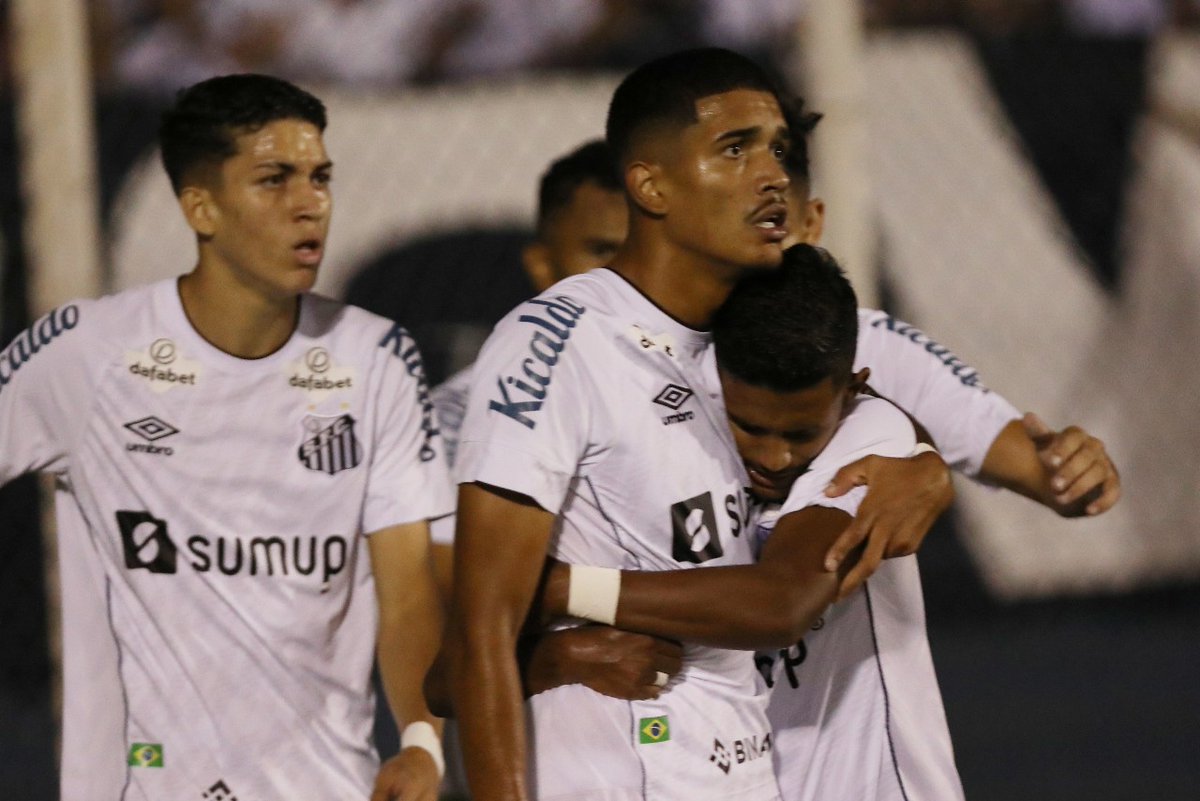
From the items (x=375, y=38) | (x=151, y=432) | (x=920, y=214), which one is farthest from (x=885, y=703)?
(x=920, y=214)

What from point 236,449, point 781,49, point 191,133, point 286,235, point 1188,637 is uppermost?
point 781,49

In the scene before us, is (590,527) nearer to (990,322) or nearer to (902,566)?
(902,566)

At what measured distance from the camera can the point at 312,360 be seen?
3338 mm

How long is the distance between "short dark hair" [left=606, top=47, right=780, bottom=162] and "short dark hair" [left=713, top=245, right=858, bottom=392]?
30cm

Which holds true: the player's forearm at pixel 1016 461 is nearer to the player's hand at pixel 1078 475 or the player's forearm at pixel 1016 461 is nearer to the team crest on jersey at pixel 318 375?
the player's hand at pixel 1078 475

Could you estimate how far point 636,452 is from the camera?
2592 mm

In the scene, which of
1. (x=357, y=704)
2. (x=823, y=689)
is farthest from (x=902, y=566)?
(x=357, y=704)

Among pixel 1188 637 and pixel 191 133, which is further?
pixel 1188 637

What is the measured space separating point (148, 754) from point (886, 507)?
1.49 meters

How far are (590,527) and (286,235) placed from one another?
1.04 meters

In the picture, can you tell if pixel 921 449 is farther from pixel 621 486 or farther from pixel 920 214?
pixel 920 214

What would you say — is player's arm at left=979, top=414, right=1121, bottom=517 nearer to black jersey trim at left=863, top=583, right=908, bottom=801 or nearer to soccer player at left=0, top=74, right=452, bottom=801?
black jersey trim at left=863, top=583, right=908, bottom=801

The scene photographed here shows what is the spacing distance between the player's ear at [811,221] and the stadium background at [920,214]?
→ 1.75 metres

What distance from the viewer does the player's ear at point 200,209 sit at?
3389 millimetres
